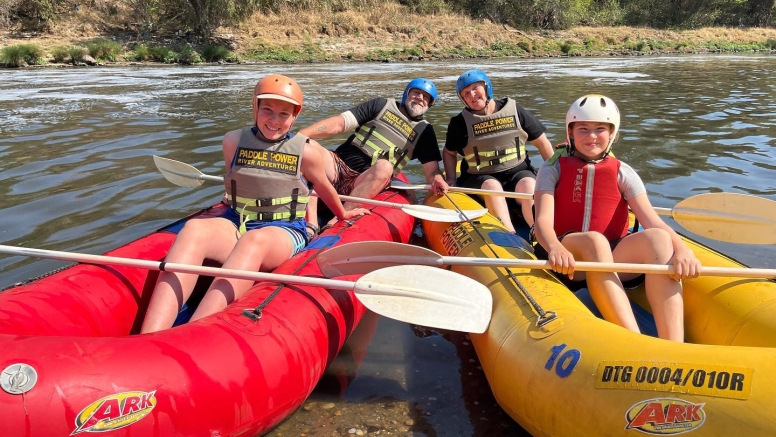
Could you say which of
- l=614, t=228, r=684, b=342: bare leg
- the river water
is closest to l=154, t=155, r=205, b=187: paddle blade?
the river water

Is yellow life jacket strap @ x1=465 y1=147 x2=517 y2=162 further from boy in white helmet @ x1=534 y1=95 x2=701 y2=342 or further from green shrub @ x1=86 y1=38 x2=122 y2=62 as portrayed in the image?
green shrub @ x1=86 y1=38 x2=122 y2=62

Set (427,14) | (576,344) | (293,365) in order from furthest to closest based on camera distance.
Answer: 1. (427,14)
2. (293,365)
3. (576,344)

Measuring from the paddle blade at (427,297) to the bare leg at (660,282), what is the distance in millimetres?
732

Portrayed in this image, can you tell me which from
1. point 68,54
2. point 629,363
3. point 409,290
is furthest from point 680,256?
point 68,54

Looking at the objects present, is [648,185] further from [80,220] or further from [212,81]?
[212,81]

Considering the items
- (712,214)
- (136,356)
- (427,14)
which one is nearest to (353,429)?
(136,356)

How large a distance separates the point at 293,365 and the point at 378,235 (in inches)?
65.6

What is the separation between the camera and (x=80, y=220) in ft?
16.2

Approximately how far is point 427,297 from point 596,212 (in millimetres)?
1113

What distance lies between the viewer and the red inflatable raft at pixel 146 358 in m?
1.81

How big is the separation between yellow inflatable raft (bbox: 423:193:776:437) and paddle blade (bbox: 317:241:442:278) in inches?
12.9

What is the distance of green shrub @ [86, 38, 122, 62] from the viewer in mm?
22438

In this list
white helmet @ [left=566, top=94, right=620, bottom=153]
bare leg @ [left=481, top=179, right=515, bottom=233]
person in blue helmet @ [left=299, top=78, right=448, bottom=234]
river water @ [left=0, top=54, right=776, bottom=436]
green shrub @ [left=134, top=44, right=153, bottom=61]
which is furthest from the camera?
green shrub @ [left=134, top=44, right=153, bottom=61]

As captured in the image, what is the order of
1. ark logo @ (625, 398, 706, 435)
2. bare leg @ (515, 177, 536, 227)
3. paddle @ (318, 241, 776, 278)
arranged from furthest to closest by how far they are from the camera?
bare leg @ (515, 177, 536, 227)
paddle @ (318, 241, 776, 278)
ark logo @ (625, 398, 706, 435)
